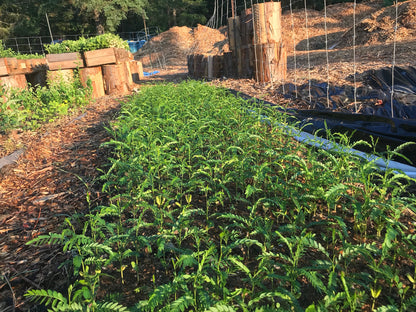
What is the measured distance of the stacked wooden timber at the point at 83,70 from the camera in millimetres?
6891

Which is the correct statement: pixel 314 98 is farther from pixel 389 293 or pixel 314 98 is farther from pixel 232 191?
pixel 389 293

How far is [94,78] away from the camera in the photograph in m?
7.80

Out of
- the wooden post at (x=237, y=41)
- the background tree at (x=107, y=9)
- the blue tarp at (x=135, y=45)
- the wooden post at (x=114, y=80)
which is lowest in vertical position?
the wooden post at (x=114, y=80)

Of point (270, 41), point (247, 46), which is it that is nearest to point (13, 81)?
point (247, 46)

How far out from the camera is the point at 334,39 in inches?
592

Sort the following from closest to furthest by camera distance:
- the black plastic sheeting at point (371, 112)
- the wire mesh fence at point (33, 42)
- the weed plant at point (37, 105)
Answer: the black plastic sheeting at point (371, 112) < the weed plant at point (37, 105) < the wire mesh fence at point (33, 42)

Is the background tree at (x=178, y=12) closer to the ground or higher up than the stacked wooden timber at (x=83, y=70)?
higher up

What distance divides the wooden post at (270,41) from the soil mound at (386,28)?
17.6 feet

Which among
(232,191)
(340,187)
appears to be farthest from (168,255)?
(340,187)

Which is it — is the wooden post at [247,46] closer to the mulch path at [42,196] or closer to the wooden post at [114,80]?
the wooden post at [114,80]

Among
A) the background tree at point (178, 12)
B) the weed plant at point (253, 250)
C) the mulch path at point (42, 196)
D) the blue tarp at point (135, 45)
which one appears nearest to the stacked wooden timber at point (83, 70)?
the mulch path at point (42, 196)

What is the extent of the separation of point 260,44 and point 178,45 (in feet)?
59.5

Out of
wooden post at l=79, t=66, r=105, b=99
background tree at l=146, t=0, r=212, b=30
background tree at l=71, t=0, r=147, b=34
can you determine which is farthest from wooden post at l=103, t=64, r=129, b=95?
background tree at l=146, t=0, r=212, b=30

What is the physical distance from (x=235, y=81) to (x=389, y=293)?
7.46 meters
